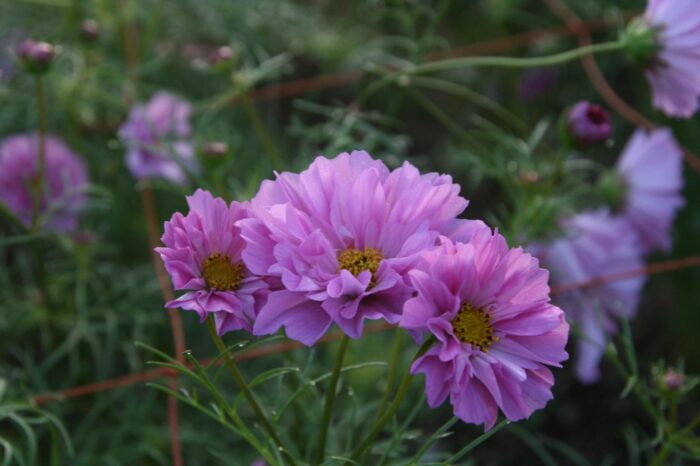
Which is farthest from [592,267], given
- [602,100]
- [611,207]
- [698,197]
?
[602,100]

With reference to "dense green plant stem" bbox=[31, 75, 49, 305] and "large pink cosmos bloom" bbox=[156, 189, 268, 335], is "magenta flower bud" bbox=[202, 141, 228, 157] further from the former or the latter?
"large pink cosmos bloom" bbox=[156, 189, 268, 335]

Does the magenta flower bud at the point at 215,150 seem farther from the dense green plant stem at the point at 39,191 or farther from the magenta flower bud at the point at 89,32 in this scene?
the magenta flower bud at the point at 89,32

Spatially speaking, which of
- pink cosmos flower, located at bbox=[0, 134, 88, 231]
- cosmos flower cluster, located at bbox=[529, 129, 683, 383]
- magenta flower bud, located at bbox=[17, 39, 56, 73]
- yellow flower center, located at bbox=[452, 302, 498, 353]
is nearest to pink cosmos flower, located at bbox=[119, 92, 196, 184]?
pink cosmos flower, located at bbox=[0, 134, 88, 231]

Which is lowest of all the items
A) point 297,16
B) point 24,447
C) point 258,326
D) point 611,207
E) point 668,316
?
point 668,316

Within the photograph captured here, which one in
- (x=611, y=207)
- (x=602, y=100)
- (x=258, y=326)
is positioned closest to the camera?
(x=258, y=326)

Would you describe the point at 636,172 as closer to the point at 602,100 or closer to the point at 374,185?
the point at 602,100

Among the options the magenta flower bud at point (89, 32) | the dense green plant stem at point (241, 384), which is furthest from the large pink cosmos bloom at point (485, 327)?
the magenta flower bud at point (89, 32)
